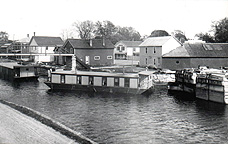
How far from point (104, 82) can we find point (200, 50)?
87.0ft

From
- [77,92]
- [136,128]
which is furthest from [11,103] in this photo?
[136,128]

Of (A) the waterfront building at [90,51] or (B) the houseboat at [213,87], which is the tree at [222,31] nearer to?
(A) the waterfront building at [90,51]

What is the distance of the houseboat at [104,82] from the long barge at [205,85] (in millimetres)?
4991

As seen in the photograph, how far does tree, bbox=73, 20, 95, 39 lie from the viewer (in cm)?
11850

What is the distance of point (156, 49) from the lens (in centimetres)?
6706

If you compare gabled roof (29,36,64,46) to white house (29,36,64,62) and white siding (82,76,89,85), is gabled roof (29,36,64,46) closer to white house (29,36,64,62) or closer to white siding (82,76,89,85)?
white house (29,36,64,62)

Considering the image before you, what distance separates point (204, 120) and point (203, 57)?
33.6m

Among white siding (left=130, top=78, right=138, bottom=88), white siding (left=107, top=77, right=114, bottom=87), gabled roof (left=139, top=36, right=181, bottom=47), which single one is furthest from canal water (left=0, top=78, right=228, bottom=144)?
gabled roof (left=139, top=36, right=181, bottom=47)

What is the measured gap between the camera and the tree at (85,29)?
118500mm

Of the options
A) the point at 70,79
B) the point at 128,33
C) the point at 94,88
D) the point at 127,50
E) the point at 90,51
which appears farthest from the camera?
the point at 128,33

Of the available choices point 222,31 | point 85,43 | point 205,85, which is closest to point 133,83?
point 205,85

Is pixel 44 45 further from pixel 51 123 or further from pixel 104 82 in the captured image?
pixel 51 123

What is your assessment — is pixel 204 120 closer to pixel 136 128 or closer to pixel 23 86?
pixel 136 128

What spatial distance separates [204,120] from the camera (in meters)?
29.2
